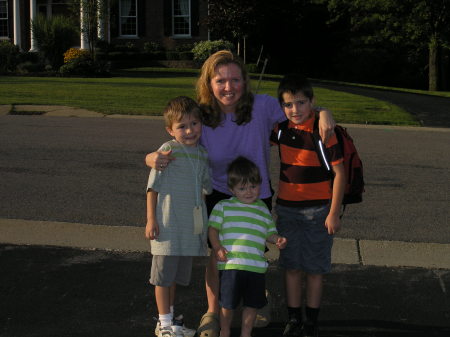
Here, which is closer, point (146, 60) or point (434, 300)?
point (434, 300)

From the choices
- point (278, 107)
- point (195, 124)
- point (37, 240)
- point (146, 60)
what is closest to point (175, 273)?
point (195, 124)

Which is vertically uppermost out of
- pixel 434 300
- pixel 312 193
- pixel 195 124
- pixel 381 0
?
pixel 381 0

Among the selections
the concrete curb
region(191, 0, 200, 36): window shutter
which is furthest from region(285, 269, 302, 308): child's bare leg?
region(191, 0, 200, 36): window shutter

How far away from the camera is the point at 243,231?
3.67 m

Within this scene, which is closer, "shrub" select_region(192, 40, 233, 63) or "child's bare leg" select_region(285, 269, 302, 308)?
"child's bare leg" select_region(285, 269, 302, 308)

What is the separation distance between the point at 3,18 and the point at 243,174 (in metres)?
40.7

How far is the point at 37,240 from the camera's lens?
5.59 meters

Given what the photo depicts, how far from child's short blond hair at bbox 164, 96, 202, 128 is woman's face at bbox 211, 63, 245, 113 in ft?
0.62

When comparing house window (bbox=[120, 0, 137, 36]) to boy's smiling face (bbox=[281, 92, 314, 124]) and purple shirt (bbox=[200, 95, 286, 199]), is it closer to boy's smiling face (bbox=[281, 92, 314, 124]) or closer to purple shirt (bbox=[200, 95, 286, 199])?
purple shirt (bbox=[200, 95, 286, 199])

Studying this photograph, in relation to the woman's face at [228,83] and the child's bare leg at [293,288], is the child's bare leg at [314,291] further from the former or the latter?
the woman's face at [228,83]

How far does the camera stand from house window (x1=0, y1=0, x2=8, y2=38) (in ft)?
133

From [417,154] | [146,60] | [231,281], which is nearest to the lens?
[231,281]

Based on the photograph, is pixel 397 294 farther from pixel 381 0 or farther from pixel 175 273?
pixel 381 0

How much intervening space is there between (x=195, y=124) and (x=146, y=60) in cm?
3266
